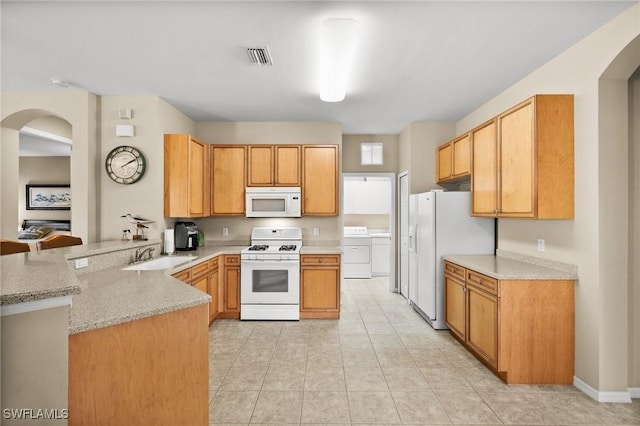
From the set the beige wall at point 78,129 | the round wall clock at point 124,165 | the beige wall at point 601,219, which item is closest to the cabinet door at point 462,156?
the beige wall at point 601,219

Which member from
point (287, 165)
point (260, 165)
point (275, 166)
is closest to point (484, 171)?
point (287, 165)

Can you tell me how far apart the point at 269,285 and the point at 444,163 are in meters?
2.93

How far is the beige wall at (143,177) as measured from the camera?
3701 mm

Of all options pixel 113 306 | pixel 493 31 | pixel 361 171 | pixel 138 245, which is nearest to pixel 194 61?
pixel 138 245

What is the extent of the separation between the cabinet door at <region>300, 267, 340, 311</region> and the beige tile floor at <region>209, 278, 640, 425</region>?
1.19 feet

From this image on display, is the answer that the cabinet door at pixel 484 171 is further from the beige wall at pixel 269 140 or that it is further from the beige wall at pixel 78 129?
the beige wall at pixel 78 129

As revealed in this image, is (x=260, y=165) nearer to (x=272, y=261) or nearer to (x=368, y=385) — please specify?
(x=272, y=261)

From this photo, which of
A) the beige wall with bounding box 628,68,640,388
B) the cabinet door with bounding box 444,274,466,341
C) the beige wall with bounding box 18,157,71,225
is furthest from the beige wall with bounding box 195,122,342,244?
the beige wall with bounding box 18,157,71,225

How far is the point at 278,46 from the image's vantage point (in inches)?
101

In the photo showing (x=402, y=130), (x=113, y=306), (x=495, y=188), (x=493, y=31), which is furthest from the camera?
(x=402, y=130)

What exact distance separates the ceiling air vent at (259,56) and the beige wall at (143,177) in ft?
5.39

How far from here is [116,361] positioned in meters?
1.44

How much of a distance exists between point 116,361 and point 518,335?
2.83 m

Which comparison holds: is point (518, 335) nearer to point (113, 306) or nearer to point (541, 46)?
point (541, 46)
